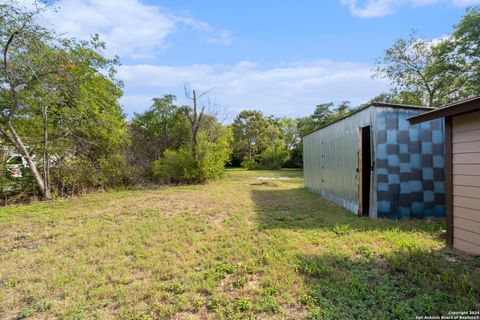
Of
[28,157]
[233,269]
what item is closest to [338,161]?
[233,269]

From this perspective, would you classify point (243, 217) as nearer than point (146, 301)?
No

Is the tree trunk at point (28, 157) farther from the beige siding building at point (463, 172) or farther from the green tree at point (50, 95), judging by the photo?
the beige siding building at point (463, 172)

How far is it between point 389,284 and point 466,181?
1.64 metres

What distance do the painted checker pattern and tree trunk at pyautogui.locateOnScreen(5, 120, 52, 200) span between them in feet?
29.2

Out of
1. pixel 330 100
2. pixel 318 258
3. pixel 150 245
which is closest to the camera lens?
pixel 318 258

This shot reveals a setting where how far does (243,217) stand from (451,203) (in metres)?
3.22

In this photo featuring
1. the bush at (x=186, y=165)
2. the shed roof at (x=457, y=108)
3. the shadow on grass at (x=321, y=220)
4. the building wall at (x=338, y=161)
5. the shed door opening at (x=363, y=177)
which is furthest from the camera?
the bush at (x=186, y=165)

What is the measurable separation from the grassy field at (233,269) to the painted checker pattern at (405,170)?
469 mm

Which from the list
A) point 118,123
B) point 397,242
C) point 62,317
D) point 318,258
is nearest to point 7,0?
point 118,123

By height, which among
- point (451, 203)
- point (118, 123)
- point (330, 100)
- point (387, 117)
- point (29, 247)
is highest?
point (330, 100)

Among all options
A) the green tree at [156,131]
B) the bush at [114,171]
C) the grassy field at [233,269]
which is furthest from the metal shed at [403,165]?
the green tree at [156,131]

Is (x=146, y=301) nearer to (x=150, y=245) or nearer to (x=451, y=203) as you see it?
(x=150, y=245)

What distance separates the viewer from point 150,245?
3.46 meters

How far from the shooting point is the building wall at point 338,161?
5.20 meters
